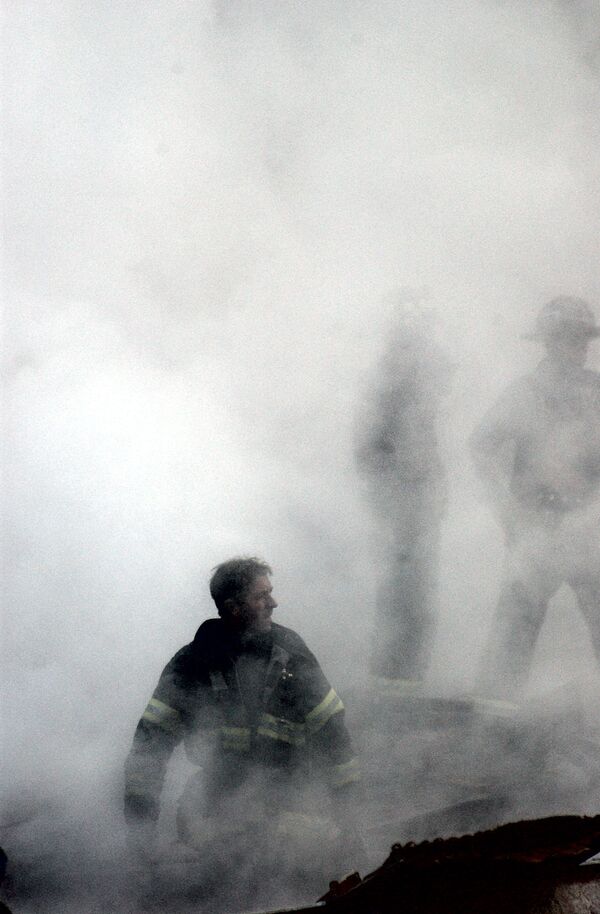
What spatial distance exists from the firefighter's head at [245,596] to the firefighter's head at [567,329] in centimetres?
214

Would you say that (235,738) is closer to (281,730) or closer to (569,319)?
(281,730)

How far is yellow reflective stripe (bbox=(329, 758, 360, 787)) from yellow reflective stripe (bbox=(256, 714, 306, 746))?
0.60 ft

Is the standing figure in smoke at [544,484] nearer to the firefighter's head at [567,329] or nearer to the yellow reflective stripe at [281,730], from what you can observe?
the firefighter's head at [567,329]

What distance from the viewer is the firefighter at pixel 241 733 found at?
287 cm

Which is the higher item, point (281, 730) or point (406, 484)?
point (406, 484)

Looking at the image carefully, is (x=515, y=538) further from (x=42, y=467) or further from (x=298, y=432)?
(x=42, y=467)

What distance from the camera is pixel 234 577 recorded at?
299 centimetres

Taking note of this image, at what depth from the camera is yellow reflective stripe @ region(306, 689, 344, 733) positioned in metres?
2.87

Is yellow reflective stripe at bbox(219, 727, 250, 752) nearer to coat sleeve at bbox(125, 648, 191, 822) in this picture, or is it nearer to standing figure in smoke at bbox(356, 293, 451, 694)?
coat sleeve at bbox(125, 648, 191, 822)

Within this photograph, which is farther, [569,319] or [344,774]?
[569,319]

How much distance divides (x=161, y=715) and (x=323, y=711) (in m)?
0.62

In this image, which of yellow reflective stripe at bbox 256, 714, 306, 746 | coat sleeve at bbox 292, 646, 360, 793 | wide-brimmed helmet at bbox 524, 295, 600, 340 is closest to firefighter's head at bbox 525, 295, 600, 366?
wide-brimmed helmet at bbox 524, 295, 600, 340

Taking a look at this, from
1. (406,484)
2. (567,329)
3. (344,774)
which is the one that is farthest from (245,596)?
(567,329)

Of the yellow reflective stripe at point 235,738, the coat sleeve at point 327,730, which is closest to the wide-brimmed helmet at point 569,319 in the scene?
the coat sleeve at point 327,730
